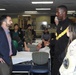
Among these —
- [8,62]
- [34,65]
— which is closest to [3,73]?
[8,62]

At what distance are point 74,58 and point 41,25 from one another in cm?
1723

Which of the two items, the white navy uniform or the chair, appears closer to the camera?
the white navy uniform

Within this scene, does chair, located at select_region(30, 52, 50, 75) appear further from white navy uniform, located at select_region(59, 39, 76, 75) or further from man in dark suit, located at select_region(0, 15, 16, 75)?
white navy uniform, located at select_region(59, 39, 76, 75)

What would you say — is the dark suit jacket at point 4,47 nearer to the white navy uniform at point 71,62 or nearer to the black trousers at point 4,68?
the black trousers at point 4,68


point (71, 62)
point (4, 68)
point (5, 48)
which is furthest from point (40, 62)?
point (71, 62)

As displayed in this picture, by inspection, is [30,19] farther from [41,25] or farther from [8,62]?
[8,62]

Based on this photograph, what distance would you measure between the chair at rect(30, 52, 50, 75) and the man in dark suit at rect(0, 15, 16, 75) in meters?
0.98

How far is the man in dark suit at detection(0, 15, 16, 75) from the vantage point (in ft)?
12.0

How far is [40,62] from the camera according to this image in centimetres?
489

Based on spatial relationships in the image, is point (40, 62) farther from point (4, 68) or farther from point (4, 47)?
point (4, 47)

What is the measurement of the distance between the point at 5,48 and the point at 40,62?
142cm

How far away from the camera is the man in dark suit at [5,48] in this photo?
3.67 m

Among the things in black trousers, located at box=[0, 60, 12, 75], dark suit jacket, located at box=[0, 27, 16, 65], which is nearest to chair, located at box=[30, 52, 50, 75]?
black trousers, located at box=[0, 60, 12, 75]

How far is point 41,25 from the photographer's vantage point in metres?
19.2
